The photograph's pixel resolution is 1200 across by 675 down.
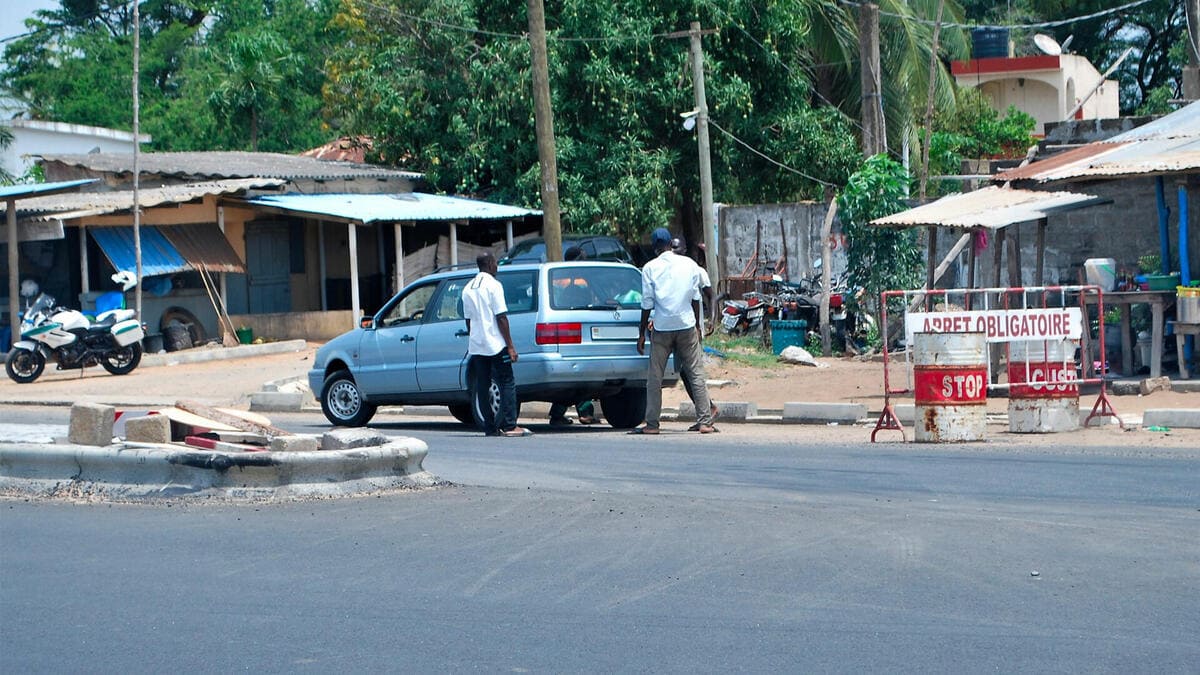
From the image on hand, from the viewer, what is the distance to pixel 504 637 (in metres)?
5.85

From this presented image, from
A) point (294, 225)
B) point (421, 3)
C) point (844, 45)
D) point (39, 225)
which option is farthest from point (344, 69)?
point (39, 225)

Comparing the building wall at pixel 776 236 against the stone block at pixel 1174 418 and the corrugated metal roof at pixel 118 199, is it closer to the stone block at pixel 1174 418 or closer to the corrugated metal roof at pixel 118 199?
the corrugated metal roof at pixel 118 199

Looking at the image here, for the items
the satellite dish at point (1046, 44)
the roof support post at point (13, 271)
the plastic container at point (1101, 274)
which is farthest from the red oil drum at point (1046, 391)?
the satellite dish at point (1046, 44)

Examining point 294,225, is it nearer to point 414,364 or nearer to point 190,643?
point 414,364

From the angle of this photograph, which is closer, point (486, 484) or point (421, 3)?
point (486, 484)

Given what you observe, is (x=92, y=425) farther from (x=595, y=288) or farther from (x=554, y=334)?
(x=595, y=288)

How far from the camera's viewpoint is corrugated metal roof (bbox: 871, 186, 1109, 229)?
17.4 meters

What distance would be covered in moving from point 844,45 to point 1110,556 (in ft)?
90.4

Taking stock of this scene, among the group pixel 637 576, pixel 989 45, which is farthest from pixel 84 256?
pixel 989 45

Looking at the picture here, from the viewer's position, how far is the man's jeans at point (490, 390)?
13133 millimetres

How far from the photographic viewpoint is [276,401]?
60.6 feet

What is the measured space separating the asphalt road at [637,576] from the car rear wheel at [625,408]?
4815 millimetres

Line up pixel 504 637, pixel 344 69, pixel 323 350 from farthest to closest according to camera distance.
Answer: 1. pixel 344 69
2. pixel 323 350
3. pixel 504 637

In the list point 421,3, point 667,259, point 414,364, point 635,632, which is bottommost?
point 635,632
